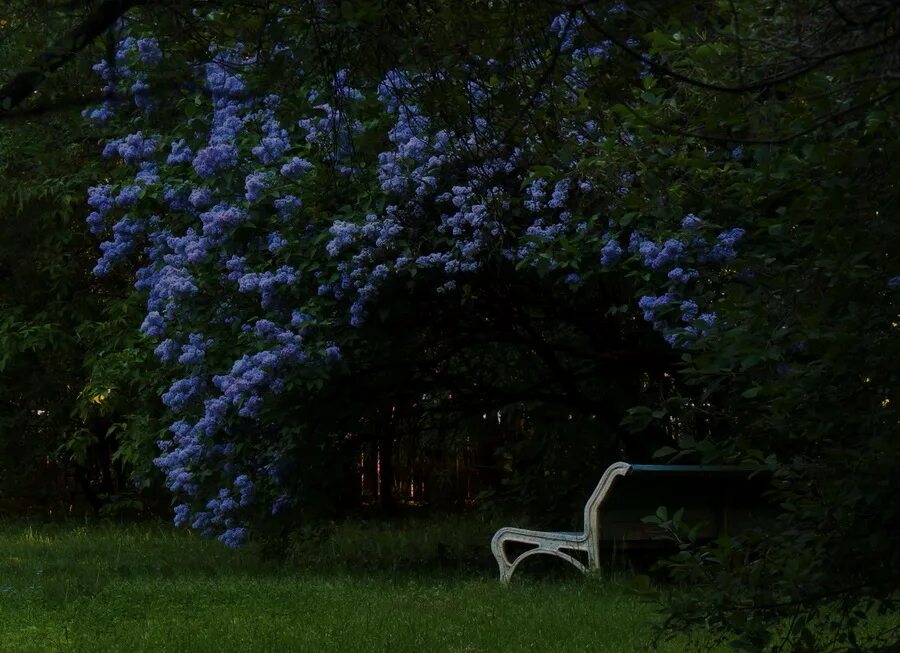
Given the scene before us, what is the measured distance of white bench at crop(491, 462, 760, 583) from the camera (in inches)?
314

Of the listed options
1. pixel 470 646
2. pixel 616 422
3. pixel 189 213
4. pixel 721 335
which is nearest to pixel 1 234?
pixel 189 213

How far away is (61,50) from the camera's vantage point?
414cm

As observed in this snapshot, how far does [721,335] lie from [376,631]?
3.08m

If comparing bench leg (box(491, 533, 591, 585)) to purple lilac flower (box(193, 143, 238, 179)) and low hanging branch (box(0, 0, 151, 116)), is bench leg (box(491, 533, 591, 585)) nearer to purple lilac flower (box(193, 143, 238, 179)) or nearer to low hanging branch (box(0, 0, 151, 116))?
purple lilac flower (box(193, 143, 238, 179))

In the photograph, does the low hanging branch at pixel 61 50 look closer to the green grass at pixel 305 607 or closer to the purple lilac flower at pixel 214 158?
the green grass at pixel 305 607

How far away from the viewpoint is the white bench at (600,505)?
7.97 m

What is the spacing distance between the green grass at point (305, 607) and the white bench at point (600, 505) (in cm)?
20

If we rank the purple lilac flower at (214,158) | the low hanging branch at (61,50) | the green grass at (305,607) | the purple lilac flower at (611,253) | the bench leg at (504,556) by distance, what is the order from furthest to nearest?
the purple lilac flower at (214,158) < the bench leg at (504,556) < the purple lilac flower at (611,253) < the green grass at (305,607) < the low hanging branch at (61,50)

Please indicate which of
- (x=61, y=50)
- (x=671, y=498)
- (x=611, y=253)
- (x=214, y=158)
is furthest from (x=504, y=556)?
(x=61, y=50)

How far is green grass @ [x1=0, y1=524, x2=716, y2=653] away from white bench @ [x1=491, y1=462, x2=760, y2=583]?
7.8 inches

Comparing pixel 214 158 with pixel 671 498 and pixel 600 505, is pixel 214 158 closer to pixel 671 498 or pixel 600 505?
pixel 600 505

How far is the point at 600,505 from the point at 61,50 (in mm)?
4960

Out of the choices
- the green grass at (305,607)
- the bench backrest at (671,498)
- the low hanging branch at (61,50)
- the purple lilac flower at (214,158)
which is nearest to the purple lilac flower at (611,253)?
the bench backrest at (671,498)

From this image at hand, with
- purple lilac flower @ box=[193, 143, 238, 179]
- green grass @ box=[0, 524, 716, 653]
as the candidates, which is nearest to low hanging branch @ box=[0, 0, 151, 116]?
green grass @ box=[0, 524, 716, 653]
